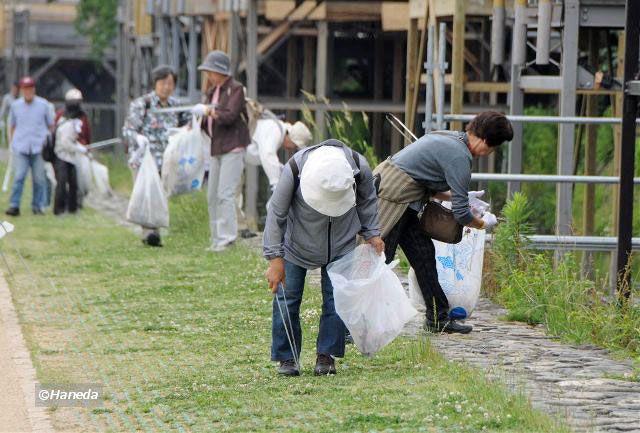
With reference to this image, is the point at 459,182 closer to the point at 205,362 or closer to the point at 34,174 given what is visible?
the point at 205,362

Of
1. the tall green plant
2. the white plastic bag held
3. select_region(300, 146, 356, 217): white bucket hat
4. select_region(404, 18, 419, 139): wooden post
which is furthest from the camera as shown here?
select_region(404, 18, 419, 139): wooden post

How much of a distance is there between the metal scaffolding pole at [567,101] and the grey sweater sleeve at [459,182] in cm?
342

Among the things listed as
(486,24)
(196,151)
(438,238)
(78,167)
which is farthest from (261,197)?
(438,238)

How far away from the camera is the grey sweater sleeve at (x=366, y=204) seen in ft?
26.8

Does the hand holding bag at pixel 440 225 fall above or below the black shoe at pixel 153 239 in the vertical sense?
above

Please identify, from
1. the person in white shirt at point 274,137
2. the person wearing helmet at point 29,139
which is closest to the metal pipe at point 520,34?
the person in white shirt at point 274,137

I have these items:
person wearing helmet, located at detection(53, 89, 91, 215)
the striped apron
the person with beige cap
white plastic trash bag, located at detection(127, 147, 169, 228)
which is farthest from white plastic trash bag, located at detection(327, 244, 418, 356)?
person wearing helmet, located at detection(53, 89, 91, 215)

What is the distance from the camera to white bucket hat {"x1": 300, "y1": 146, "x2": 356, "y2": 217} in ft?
25.6

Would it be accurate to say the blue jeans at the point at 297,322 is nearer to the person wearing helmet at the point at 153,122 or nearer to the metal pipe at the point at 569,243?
the metal pipe at the point at 569,243

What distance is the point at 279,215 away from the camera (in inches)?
316

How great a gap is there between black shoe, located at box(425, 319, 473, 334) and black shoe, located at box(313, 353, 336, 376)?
1438 millimetres

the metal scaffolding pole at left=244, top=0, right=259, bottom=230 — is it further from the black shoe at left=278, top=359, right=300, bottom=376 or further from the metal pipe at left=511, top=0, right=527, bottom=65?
the black shoe at left=278, top=359, right=300, bottom=376

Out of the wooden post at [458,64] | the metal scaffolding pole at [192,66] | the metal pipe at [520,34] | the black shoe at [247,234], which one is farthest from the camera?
the metal scaffolding pole at [192,66]

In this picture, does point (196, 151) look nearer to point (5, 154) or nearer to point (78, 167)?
point (78, 167)
